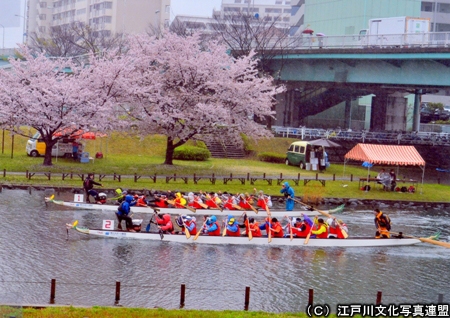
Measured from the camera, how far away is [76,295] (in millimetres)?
20156

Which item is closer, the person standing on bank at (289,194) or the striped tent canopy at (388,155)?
the person standing on bank at (289,194)

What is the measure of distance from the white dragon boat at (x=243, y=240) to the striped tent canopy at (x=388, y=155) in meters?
14.2

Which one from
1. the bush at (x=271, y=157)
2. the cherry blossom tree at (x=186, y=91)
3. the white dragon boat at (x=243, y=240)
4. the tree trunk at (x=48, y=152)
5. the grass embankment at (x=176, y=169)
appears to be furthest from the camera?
the bush at (x=271, y=157)

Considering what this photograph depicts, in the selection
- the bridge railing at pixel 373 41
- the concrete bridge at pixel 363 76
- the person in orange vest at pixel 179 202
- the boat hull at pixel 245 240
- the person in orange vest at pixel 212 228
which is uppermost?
the bridge railing at pixel 373 41

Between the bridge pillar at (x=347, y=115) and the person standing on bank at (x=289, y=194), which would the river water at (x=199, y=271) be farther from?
the bridge pillar at (x=347, y=115)

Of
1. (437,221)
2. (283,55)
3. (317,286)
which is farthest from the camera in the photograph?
(283,55)

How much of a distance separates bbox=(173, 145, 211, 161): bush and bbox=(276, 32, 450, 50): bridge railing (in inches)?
567

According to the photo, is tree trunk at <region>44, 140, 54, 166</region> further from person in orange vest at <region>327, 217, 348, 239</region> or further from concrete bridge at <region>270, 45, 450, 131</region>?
concrete bridge at <region>270, 45, 450, 131</region>

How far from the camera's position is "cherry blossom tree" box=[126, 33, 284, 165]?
1854 inches

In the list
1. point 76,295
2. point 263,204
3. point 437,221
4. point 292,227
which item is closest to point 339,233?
point 292,227

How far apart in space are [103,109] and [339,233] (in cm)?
2109

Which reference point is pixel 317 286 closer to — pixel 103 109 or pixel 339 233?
pixel 339 233

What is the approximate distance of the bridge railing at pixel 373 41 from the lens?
52094 millimetres

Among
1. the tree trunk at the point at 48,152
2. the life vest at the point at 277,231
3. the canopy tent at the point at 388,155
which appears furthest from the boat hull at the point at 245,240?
the tree trunk at the point at 48,152
